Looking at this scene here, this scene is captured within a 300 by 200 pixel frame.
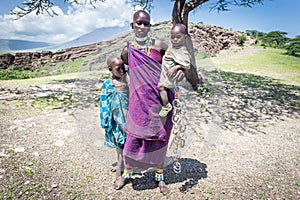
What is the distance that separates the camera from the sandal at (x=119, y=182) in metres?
Result: 2.93

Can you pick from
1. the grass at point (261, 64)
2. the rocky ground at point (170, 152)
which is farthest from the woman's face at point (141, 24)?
the grass at point (261, 64)

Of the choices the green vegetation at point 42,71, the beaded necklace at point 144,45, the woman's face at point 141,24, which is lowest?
the green vegetation at point 42,71

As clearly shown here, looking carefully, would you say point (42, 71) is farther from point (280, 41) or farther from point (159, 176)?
point (280, 41)

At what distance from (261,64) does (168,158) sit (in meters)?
13.7

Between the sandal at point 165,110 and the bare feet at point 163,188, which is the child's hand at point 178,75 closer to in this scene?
the sandal at point 165,110

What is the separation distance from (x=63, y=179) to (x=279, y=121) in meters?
5.33

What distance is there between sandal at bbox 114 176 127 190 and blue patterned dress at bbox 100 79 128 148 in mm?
499

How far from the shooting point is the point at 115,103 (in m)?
2.65

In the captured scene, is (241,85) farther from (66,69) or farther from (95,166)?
(66,69)

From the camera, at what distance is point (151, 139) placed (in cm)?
246

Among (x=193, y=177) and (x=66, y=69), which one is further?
(x=66, y=69)

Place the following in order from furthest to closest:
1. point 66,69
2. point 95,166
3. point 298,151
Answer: point 66,69, point 298,151, point 95,166

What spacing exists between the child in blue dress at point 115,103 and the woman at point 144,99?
0.15 m

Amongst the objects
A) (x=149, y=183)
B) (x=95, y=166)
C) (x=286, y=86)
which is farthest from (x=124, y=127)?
(x=286, y=86)
